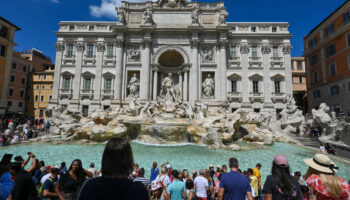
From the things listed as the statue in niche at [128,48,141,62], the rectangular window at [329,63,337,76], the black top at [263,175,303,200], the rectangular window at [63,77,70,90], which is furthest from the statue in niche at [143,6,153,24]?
the black top at [263,175,303,200]

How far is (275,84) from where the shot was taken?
24.1 meters

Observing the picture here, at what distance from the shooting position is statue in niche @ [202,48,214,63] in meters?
24.1

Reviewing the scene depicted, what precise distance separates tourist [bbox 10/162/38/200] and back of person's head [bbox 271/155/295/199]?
388 centimetres

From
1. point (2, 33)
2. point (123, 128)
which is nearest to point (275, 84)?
point (123, 128)

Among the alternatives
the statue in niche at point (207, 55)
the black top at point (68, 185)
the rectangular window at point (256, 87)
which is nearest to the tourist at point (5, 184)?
the black top at point (68, 185)

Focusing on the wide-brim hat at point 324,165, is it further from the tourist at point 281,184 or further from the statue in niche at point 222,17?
the statue in niche at point 222,17

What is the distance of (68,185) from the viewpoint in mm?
2789

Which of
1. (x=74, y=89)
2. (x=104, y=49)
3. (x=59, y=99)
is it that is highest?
(x=104, y=49)

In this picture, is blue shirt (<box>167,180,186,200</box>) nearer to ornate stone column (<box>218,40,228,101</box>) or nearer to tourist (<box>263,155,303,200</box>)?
tourist (<box>263,155,303,200</box>)

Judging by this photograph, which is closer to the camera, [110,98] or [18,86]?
[110,98]

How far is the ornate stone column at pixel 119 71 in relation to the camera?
23.1 m

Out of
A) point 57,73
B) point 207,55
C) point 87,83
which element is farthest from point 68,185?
point 57,73

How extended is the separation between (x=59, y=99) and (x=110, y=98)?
23.5ft

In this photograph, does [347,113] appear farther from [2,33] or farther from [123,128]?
[2,33]
